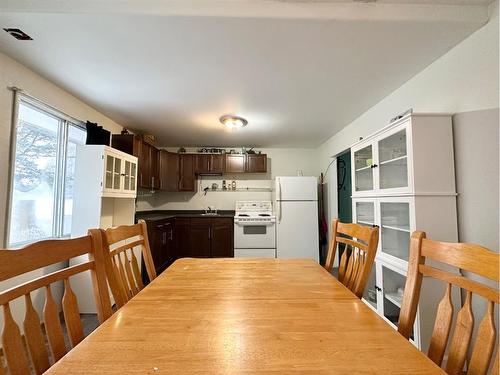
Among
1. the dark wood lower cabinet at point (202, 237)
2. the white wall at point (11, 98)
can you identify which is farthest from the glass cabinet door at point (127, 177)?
the dark wood lower cabinet at point (202, 237)

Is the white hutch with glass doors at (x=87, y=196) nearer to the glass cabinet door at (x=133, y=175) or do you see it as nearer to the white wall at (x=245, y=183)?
the glass cabinet door at (x=133, y=175)

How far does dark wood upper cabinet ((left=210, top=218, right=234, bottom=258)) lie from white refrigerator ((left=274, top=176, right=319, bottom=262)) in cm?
83

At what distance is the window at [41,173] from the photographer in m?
2.04

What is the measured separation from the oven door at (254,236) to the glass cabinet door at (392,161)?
226 cm

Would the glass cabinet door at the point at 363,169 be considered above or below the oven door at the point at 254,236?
above

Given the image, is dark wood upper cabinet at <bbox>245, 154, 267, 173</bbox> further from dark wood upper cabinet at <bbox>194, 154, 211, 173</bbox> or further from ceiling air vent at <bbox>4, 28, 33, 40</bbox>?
ceiling air vent at <bbox>4, 28, 33, 40</bbox>

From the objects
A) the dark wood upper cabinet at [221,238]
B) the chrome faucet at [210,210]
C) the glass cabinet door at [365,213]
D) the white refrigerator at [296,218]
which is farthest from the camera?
the chrome faucet at [210,210]

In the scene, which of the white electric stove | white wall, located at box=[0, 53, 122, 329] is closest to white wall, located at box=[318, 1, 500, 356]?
the white electric stove

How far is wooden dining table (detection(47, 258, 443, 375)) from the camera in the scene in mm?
551

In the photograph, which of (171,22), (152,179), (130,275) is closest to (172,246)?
(152,179)

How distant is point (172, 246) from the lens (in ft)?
13.0

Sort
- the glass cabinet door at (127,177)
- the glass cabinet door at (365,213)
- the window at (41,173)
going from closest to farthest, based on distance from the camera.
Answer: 1. the window at (41,173)
2. the glass cabinet door at (365,213)
3. the glass cabinet door at (127,177)

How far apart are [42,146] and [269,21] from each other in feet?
7.86

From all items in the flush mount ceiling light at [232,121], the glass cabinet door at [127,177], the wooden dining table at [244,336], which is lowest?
the wooden dining table at [244,336]
